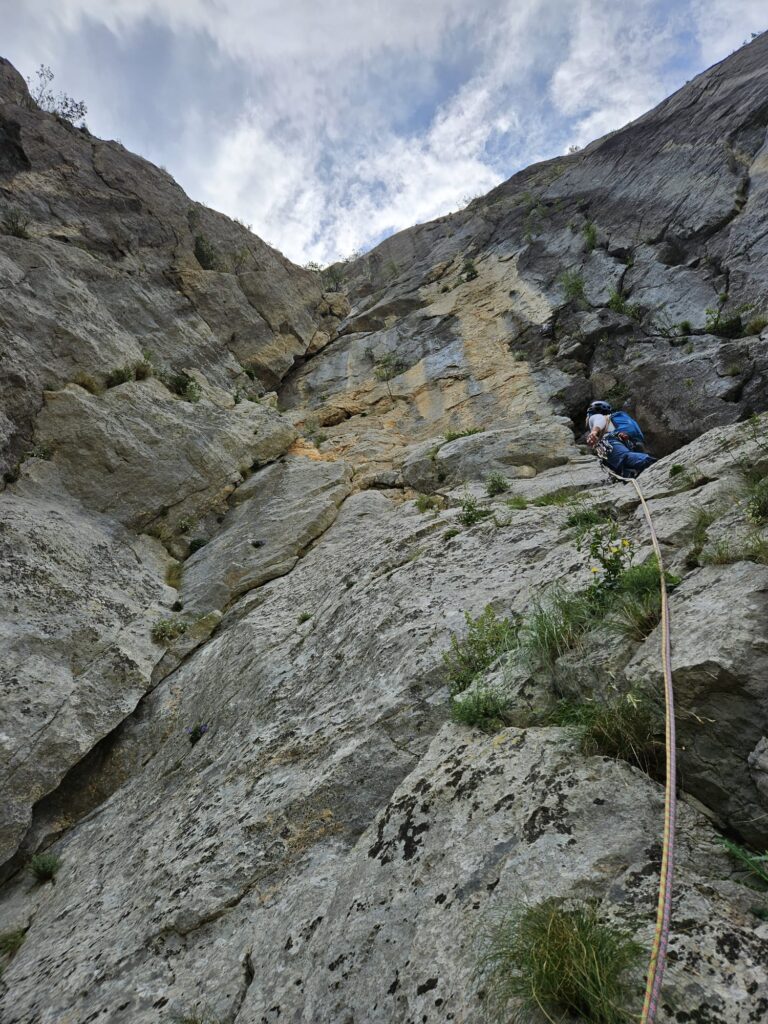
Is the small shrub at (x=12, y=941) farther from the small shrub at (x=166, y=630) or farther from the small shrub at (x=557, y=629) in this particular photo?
the small shrub at (x=557, y=629)

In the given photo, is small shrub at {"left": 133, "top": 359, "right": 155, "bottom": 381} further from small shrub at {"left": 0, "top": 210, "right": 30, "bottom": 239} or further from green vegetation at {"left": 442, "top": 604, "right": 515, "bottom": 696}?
green vegetation at {"left": 442, "top": 604, "right": 515, "bottom": 696}

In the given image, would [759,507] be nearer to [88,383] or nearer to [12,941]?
[12,941]

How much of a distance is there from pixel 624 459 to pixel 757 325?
6.36 m

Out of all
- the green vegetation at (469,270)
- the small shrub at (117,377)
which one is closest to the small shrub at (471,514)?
the small shrub at (117,377)

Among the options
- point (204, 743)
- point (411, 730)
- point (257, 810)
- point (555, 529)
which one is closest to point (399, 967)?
point (411, 730)

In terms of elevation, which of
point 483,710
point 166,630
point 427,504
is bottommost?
point 483,710

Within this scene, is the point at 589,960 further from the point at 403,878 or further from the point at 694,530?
the point at 694,530

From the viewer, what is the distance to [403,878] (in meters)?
3.60

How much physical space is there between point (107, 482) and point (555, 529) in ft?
31.5

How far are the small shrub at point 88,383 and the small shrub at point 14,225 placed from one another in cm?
490

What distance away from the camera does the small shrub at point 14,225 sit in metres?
14.5

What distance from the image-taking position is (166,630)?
9.73 metres

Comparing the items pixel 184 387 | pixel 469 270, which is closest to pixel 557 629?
pixel 184 387

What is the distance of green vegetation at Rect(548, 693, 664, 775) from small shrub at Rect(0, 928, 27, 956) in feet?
20.8
